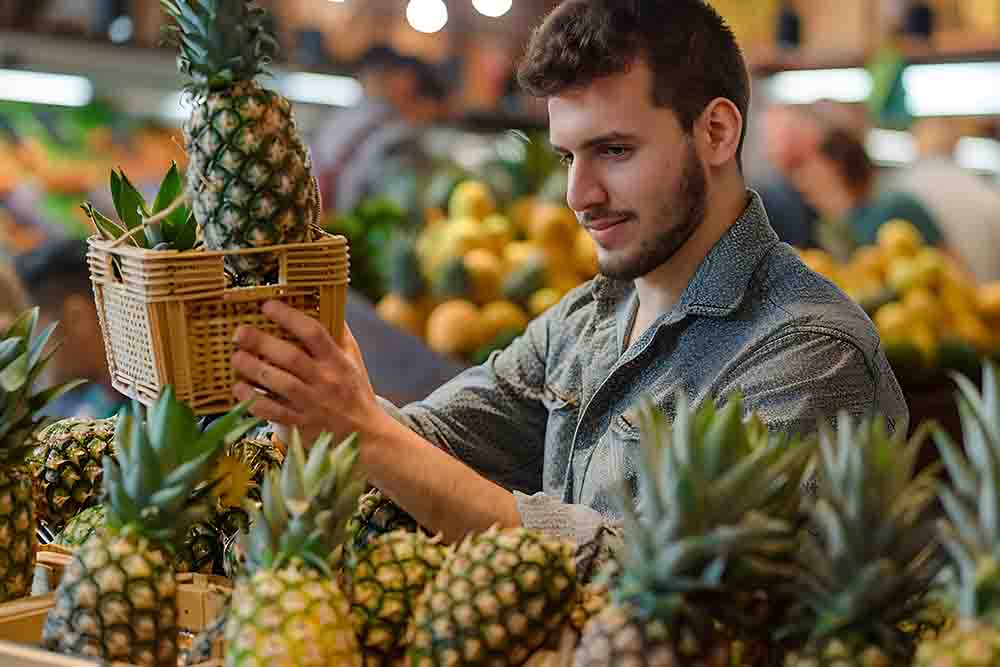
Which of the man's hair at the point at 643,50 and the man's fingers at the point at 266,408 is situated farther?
the man's hair at the point at 643,50

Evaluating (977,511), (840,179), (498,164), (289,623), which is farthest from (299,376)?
(840,179)

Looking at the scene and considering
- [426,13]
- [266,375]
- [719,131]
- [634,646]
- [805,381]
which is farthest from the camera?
[426,13]

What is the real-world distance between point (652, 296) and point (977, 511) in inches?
50.8

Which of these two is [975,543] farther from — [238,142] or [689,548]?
[238,142]

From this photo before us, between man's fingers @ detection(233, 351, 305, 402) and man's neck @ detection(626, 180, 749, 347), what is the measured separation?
85cm

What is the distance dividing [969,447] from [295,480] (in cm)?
77

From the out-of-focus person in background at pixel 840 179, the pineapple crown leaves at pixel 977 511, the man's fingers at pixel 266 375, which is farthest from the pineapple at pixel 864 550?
the out-of-focus person in background at pixel 840 179

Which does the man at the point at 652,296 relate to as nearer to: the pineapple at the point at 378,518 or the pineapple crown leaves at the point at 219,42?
the pineapple at the point at 378,518

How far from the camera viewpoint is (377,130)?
6.25m

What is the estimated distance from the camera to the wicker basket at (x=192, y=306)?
1.82 metres

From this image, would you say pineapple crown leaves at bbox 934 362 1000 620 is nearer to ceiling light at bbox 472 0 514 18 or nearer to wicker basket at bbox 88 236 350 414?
wicker basket at bbox 88 236 350 414

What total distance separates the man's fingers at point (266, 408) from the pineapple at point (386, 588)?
0.34m

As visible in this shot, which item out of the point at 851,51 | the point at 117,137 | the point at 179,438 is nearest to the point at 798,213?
the point at 851,51

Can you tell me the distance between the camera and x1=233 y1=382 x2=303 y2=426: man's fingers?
188 centimetres
